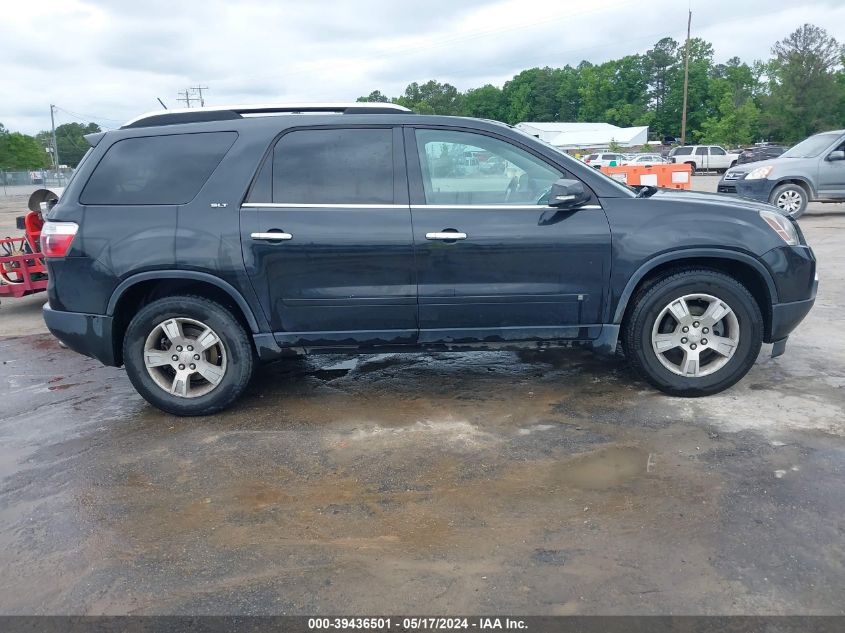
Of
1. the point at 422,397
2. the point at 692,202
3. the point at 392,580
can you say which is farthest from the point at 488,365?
the point at 392,580

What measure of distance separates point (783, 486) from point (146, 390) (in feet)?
12.4

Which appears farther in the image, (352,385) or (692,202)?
(352,385)

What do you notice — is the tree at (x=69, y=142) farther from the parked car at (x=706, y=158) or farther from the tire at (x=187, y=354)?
the tire at (x=187, y=354)

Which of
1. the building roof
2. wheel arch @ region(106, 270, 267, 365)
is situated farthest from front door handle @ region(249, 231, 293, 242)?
the building roof

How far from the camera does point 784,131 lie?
6191 cm

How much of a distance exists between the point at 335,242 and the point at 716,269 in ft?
8.22

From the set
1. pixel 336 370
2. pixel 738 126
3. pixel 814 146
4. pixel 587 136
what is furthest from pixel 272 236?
pixel 738 126

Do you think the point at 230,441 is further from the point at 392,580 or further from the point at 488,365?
the point at 488,365

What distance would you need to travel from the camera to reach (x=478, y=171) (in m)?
4.40

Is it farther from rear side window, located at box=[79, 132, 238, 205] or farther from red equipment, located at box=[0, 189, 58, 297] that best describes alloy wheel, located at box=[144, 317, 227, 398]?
red equipment, located at box=[0, 189, 58, 297]

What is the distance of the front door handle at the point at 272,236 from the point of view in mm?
4254

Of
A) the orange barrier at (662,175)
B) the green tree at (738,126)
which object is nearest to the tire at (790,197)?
the orange barrier at (662,175)

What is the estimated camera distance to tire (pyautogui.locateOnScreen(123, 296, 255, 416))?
174 inches

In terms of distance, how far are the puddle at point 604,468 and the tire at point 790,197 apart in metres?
11.8
